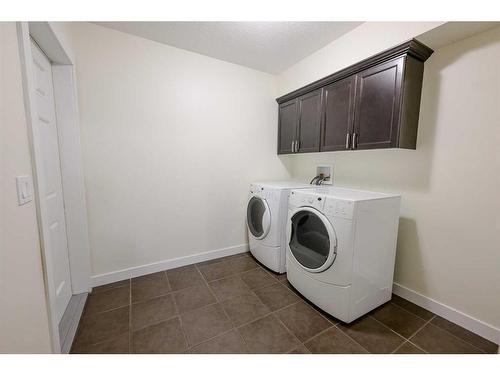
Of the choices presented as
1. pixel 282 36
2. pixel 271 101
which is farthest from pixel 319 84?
pixel 271 101

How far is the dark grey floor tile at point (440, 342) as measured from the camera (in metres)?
1.22

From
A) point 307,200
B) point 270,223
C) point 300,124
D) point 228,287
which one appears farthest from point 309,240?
point 300,124

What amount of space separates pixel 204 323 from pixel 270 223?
1.01 meters

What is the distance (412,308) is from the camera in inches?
62.8

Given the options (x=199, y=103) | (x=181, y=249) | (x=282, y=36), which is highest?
(x=282, y=36)

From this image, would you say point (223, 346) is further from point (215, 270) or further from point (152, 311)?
point (215, 270)

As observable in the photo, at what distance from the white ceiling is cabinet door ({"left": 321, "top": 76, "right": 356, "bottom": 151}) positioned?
0.45 m

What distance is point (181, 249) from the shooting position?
2.23 metres

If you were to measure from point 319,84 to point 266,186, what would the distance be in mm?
1132
